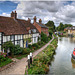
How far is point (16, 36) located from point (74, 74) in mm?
12224

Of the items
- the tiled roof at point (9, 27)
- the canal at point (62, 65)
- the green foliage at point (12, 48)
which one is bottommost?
the canal at point (62, 65)

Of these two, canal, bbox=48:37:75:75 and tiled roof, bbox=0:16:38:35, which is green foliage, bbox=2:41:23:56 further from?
canal, bbox=48:37:75:75

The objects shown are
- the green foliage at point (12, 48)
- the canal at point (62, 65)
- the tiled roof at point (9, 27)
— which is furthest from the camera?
the tiled roof at point (9, 27)

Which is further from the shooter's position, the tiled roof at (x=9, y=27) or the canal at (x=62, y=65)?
the tiled roof at (x=9, y=27)

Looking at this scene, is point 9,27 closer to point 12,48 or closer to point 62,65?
point 12,48

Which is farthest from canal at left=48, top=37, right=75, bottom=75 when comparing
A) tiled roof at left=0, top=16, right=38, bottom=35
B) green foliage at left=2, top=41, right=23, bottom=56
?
tiled roof at left=0, top=16, right=38, bottom=35

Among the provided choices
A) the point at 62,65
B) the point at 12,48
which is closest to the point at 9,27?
the point at 12,48

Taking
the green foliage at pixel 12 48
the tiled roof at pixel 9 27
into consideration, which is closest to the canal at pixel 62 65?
the green foliage at pixel 12 48

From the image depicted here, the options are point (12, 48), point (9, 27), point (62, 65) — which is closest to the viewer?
point (62, 65)

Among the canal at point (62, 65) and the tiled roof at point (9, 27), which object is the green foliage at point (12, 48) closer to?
the tiled roof at point (9, 27)

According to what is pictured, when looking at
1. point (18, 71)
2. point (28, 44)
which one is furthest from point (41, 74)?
point (28, 44)

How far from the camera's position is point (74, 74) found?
1216 cm

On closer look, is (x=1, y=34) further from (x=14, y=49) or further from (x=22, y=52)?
(x=22, y=52)

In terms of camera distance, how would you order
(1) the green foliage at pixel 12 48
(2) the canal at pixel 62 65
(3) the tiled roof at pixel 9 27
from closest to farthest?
(2) the canal at pixel 62 65 < (1) the green foliage at pixel 12 48 < (3) the tiled roof at pixel 9 27
